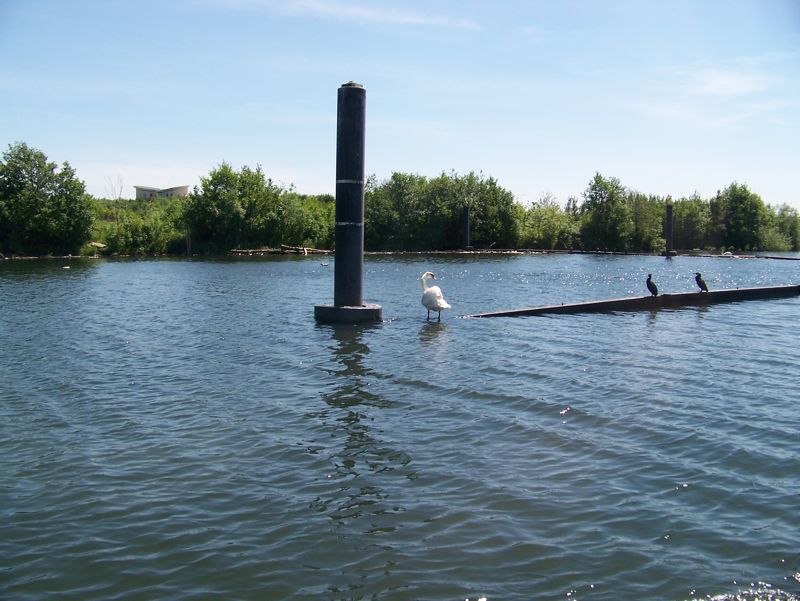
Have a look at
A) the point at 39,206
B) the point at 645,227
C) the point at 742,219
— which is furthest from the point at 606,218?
the point at 39,206

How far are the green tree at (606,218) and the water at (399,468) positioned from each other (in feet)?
250

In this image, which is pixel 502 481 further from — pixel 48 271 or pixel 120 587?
pixel 48 271

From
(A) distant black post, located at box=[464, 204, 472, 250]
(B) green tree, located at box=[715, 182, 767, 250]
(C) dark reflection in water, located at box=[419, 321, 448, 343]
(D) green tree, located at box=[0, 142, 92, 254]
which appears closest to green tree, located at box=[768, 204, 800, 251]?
(B) green tree, located at box=[715, 182, 767, 250]

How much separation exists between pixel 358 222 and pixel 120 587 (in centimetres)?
1367

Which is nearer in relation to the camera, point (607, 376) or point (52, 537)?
point (52, 537)

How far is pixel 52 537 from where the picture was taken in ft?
19.9

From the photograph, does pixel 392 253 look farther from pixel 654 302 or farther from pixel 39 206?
pixel 654 302

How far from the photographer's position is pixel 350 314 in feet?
61.7

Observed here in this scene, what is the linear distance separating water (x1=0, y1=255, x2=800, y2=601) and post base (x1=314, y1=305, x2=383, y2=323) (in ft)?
7.87

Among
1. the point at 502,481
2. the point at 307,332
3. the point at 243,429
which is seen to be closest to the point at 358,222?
the point at 307,332

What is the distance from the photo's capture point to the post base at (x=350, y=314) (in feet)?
Result: 61.7

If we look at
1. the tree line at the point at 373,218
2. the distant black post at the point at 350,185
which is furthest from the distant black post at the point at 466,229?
the distant black post at the point at 350,185

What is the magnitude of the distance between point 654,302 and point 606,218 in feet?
232

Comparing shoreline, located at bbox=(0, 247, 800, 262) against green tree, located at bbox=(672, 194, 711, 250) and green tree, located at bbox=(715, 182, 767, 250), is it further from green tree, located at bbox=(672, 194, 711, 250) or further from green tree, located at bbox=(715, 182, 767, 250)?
green tree, located at bbox=(715, 182, 767, 250)
